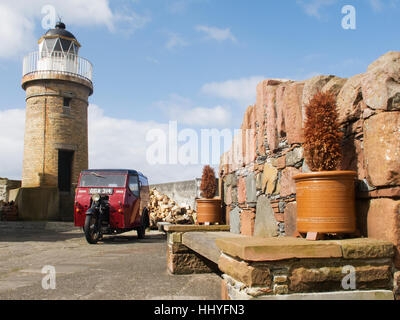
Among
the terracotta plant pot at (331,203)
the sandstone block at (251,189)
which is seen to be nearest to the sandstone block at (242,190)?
the sandstone block at (251,189)

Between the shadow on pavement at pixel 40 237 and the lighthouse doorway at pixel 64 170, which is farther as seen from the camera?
the lighthouse doorway at pixel 64 170

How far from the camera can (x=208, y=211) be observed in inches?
253

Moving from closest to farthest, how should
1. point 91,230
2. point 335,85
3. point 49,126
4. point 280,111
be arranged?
point 335,85, point 280,111, point 91,230, point 49,126

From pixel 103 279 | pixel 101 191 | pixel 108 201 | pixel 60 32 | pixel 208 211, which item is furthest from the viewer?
pixel 60 32

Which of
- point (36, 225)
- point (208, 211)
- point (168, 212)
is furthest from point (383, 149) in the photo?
point (36, 225)

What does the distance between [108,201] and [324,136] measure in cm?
856

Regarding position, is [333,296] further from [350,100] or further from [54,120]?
[54,120]

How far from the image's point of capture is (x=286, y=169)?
3.67 metres

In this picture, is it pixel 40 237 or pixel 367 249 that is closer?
pixel 367 249

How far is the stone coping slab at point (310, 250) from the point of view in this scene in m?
2.12

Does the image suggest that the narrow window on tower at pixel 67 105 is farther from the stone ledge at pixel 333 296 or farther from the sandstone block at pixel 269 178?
the stone ledge at pixel 333 296

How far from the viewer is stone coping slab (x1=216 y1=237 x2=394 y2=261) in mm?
2125
